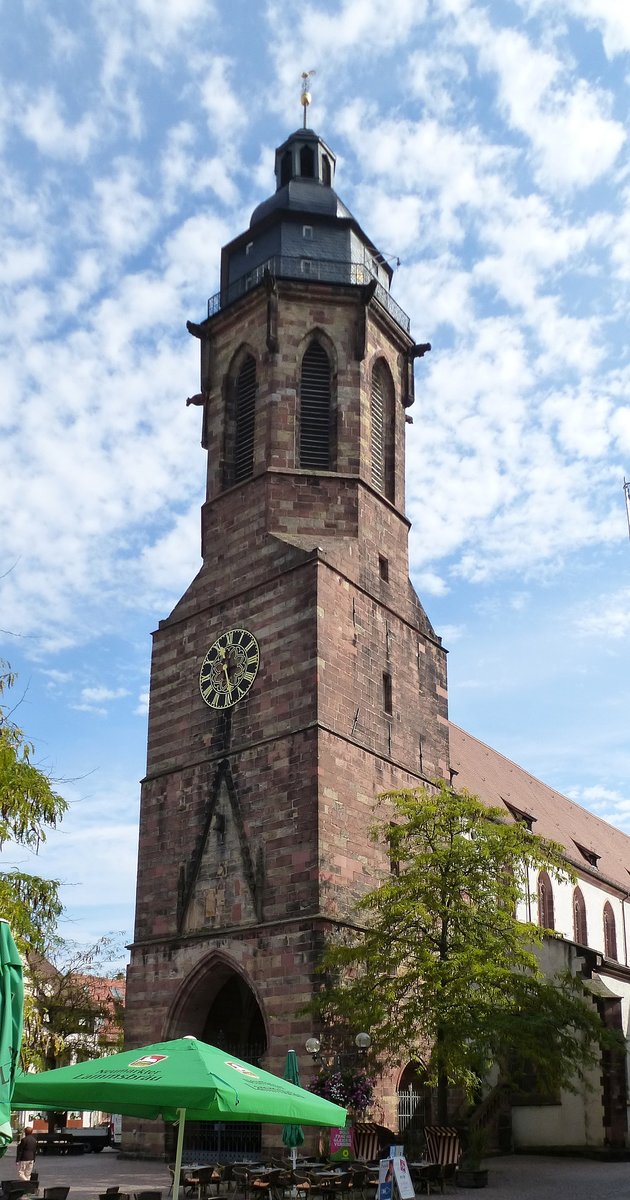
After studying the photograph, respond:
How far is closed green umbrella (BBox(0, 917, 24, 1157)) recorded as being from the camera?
7.88 m

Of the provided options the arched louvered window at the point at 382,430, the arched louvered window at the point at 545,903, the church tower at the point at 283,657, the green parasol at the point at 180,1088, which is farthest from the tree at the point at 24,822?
the arched louvered window at the point at 545,903

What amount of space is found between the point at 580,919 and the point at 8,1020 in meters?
30.0

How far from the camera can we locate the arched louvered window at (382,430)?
27391mm

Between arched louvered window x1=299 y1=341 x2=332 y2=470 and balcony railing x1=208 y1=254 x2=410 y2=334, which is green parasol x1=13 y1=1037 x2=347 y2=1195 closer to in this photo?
arched louvered window x1=299 y1=341 x2=332 y2=470

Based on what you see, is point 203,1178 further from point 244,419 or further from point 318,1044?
point 244,419

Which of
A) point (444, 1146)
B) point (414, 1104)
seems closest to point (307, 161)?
point (414, 1104)

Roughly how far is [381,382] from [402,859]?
13.0 m

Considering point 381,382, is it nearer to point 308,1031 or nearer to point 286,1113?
point 308,1031

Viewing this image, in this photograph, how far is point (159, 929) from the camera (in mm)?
23594

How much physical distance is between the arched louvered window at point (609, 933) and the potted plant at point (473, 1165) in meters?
18.9

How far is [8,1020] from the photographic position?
8000mm

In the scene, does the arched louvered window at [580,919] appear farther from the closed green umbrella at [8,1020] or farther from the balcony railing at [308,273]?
the closed green umbrella at [8,1020]

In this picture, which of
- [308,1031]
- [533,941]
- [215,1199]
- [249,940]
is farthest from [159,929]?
[215,1199]

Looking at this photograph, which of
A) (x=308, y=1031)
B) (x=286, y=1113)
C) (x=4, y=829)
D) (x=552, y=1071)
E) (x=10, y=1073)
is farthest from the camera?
(x=308, y=1031)
